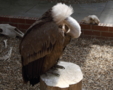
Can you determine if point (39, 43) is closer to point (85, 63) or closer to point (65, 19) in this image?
point (65, 19)

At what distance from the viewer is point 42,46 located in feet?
9.86

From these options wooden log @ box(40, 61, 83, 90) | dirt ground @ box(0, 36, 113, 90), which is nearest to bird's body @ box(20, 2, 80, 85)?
wooden log @ box(40, 61, 83, 90)

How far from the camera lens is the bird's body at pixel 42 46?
2973 mm

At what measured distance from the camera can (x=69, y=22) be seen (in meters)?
3.00

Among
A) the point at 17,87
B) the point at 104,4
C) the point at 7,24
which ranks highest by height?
the point at 104,4

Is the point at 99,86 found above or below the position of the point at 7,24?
below

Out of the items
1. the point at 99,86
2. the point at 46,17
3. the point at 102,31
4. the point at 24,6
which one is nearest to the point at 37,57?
the point at 46,17

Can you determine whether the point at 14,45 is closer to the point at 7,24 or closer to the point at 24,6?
the point at 7,24

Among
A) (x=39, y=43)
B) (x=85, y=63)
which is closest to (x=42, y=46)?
(x=39, y=43)

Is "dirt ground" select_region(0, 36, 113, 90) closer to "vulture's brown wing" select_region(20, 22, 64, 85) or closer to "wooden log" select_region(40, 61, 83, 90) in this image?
"wooden log" select_region(40, 61, 83, 90)

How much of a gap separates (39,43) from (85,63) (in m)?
1.86

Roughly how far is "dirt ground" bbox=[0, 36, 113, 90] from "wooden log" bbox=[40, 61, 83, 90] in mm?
798

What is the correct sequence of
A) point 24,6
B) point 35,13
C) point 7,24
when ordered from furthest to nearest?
point 24,6
point 35,13
point 7,24

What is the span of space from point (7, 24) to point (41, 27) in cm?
301
